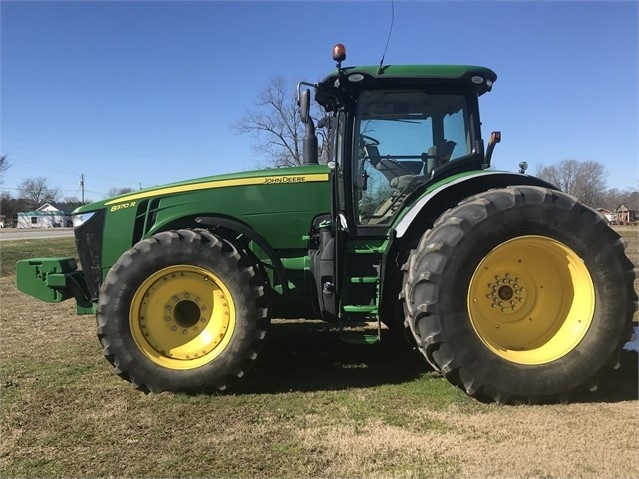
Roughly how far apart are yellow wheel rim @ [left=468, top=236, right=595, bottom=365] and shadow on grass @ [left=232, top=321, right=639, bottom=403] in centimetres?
49

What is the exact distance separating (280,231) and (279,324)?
96.4 inches

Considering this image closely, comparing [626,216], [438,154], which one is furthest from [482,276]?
[626,216]

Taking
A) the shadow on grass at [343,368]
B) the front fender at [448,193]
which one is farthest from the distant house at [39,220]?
the front fender at [448,193]

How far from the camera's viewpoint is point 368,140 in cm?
438

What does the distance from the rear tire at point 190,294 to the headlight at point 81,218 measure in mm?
973

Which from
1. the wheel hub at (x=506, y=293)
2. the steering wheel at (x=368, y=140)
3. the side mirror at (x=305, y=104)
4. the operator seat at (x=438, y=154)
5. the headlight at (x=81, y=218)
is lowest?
the wheel hub at (x=506, y=293)

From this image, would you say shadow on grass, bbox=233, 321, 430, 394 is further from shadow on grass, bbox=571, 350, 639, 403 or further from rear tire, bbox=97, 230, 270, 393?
shadow on grass, bbox=571, 350, 639, 403

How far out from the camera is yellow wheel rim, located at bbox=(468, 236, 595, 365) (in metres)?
3.75

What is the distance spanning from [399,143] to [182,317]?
7.80 feet

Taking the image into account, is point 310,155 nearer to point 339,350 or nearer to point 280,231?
point 280,231

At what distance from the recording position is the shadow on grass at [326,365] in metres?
4.19

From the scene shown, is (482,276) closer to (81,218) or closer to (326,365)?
(326,365)

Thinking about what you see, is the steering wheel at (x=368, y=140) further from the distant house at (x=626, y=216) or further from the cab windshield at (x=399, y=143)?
the distant house at (x=626, y=216)

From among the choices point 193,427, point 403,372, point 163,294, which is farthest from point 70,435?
point 403,372
